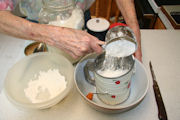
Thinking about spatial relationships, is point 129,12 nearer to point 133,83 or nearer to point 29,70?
point 133,83

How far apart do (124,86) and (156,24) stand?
87cm

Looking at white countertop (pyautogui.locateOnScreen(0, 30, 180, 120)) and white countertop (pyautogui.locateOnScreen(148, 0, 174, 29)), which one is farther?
white countertop (pyautogui.locateOnScreen(148, 0, 174, 29))

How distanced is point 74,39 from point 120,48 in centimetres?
14

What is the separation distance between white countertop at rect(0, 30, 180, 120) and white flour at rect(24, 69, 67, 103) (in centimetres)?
4

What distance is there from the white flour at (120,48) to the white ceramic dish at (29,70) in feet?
0.54

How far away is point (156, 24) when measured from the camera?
3.72 feet

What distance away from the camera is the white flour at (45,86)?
520 millimetres

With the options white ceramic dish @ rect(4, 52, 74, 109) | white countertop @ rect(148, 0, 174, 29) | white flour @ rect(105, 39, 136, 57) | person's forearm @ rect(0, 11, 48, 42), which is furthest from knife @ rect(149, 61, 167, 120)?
white countertop @ rect(148, 0, 174, 29)

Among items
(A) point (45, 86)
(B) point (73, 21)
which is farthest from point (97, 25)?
(A) point (45, 86)

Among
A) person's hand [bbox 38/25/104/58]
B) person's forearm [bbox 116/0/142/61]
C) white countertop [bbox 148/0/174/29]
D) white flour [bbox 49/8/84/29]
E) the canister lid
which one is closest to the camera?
person's hand [bbox 38/25/104/58]

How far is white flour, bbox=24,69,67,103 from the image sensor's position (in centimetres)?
52

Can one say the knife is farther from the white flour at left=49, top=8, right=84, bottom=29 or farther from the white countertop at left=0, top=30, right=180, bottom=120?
the white flour at left=49, top=8, right=84, bottom=29

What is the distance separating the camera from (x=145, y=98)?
0.52 m

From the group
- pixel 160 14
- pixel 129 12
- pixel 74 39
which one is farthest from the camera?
pixel 160 14
